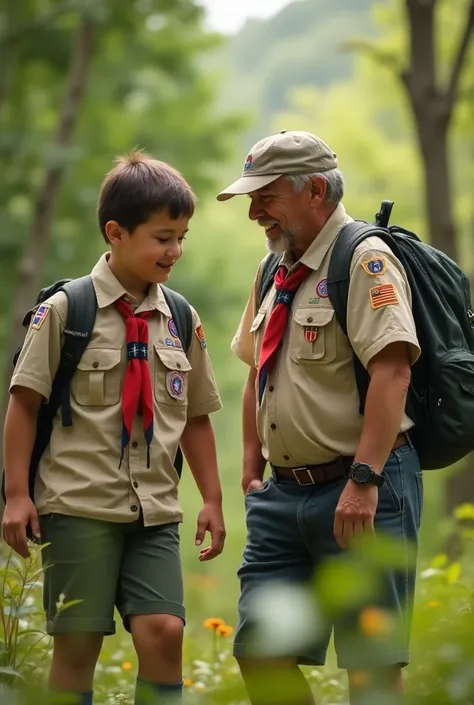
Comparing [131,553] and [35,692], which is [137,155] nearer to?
[131,553]

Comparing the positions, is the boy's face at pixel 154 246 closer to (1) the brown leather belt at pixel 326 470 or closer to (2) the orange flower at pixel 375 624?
(1) the brown leather belt at pixel 326 470

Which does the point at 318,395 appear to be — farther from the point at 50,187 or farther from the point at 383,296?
the point at 50,187

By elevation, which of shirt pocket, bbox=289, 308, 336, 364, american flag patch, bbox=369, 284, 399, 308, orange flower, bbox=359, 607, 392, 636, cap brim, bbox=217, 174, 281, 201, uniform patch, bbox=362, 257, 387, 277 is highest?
cap brim, bbox=217, 174, 281, 201

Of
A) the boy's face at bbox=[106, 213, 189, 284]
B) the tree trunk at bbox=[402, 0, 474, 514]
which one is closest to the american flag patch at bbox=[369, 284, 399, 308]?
the boy's face at bbox=[106, 213, 189, 284]

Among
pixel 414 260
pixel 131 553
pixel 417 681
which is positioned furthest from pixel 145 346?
pixel 417 681

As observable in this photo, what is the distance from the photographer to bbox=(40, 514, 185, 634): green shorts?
138 inches

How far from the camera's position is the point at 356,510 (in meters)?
3.36

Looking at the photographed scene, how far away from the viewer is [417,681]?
1.49 meters

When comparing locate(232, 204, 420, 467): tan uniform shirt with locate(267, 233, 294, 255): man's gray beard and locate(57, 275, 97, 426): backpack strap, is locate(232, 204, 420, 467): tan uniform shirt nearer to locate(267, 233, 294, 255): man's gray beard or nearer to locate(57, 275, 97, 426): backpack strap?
locate(267, 233, 294, 255): man's gray beard

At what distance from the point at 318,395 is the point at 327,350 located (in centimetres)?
14

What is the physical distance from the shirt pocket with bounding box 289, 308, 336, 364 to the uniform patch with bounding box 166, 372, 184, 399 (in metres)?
0.43

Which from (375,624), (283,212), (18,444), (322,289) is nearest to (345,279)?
(322,289)

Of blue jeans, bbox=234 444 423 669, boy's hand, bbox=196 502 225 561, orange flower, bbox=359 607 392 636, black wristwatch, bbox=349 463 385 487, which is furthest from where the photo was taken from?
boy's hand, bbox=196 502 225 561

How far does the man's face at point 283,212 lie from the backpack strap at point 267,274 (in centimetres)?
20
